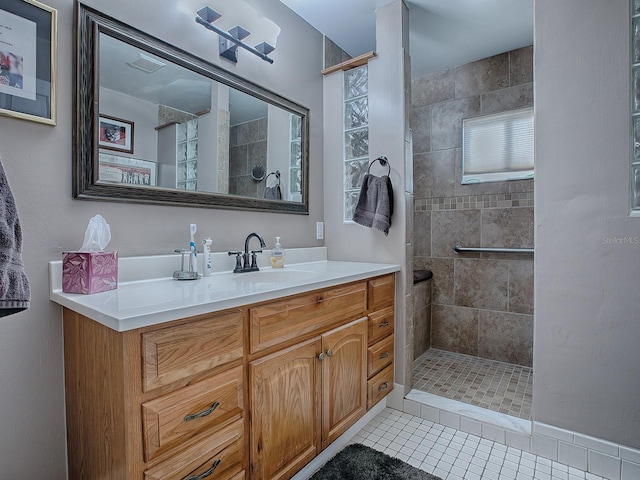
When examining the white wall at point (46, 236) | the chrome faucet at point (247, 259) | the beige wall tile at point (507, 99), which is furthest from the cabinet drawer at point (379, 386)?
the beige wall tile at point (507, 99)

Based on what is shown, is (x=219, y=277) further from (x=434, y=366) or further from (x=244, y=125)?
(x=434, y=366)

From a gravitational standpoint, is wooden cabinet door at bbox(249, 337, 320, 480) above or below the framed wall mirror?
below

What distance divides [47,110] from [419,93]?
109 inches

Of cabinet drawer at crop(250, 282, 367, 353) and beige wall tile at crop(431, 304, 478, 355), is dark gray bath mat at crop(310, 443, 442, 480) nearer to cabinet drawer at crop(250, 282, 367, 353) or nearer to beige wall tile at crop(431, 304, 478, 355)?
cabinet drawer at crop(250, 282, 367, 353)

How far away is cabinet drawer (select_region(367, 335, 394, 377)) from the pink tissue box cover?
4.05 ft

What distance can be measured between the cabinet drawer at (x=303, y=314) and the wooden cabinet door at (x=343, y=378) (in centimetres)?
7

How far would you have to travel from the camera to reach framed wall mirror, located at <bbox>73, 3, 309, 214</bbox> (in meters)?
1.23

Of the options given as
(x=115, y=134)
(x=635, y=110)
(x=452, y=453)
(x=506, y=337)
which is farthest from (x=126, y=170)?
(x=506, y=337)

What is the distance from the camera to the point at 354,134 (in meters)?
2.24

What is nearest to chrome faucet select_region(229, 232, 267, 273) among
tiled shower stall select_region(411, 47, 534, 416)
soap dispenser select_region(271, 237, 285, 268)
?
soap dispenser select_region(271, 237, 285, 268)

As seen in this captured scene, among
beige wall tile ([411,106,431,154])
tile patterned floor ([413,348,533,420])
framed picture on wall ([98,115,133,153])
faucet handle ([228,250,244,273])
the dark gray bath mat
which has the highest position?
beige wall tile ([411,106,431,154])

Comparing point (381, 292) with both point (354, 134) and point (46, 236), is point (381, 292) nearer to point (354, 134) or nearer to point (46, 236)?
point (354, 134)

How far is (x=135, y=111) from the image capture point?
1360 millimetres

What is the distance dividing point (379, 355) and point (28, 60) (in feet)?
6.28
